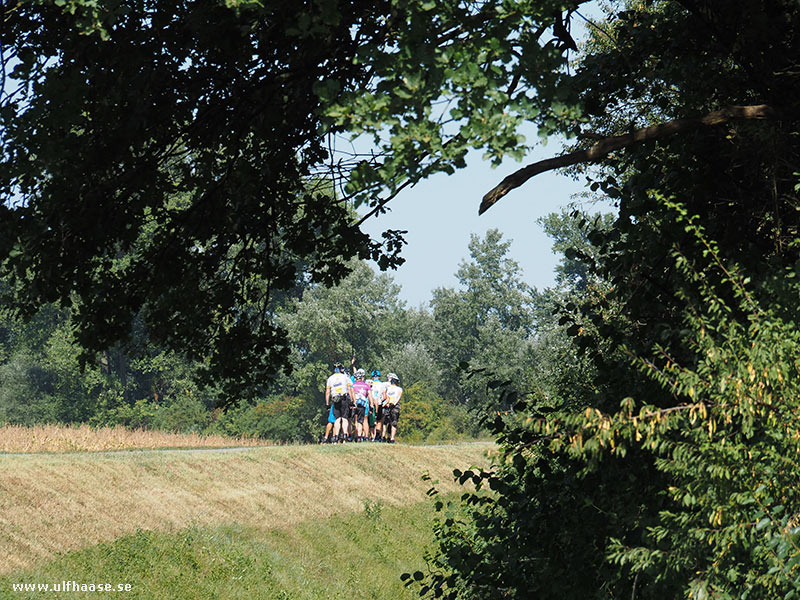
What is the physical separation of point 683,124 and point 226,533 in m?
11.7

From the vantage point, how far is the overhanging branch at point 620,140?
23.1ft

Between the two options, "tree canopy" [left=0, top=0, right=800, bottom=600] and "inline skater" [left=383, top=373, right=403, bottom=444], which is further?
"inline skater" [left=383, top=373, right=403, bottom=444]

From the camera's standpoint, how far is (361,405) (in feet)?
94.3

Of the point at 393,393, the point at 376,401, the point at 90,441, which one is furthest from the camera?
the point at 376,401

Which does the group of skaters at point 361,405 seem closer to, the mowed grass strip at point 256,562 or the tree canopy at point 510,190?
the mowed grass strip at point 256,562

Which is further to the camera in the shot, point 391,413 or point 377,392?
point 391,413

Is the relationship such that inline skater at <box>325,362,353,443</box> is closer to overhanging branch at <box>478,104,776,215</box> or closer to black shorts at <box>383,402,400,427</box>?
black shorts at <box>383,402,400,427</box>

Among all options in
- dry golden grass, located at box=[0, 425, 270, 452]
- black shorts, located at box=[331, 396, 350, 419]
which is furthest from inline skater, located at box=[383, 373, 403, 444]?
dry golden grass, located at box=[0, 425, 270, 452]

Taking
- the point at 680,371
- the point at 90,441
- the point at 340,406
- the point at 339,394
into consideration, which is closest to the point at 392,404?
the point at 340,406

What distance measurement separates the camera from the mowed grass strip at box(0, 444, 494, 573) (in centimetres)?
1467

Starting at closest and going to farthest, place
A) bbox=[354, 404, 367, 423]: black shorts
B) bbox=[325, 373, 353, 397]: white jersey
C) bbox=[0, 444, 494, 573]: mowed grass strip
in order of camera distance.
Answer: bbox=[0, 444, 494, 573]: mowed grass strip → bbox=[325, 373, 353, 397]: white jersey → bbox=[354, 404, 367, 423]: black shorts

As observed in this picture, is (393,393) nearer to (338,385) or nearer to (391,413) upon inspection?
(391,413)

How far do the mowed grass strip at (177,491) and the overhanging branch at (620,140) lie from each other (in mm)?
7951

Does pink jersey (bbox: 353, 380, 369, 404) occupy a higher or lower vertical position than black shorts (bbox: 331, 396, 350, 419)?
higher
